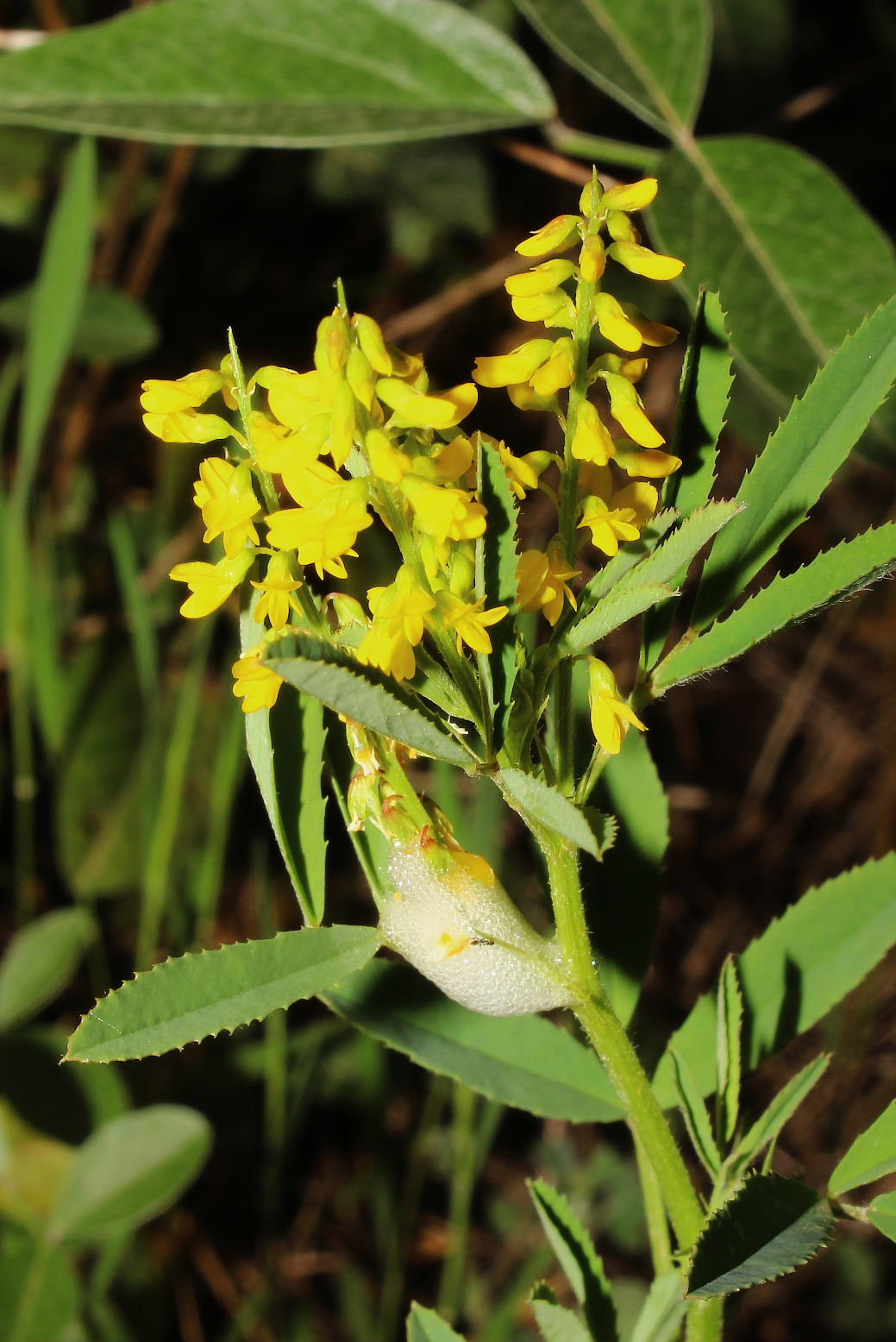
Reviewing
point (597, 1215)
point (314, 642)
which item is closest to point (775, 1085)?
point (597, 1215)

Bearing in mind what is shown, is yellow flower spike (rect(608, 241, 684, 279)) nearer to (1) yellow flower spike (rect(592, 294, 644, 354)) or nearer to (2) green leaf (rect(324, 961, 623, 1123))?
(1) yellow flower spike (rect(592, 294, 644, 354))

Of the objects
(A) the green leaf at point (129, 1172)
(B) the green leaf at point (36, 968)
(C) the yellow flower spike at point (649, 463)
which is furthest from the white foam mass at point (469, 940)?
(B) the green leaf at point (36, 968)

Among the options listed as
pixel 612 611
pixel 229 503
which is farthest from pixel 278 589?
pixel 612 611

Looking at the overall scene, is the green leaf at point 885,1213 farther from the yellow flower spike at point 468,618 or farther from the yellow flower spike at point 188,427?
the yellow flower spike at point 188,427

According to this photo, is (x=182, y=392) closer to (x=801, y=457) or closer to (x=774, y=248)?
(x=801, y=457)

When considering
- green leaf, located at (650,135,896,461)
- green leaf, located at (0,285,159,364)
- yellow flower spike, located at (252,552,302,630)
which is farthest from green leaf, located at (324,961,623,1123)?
green leaf, located at (0,285,159,364)
